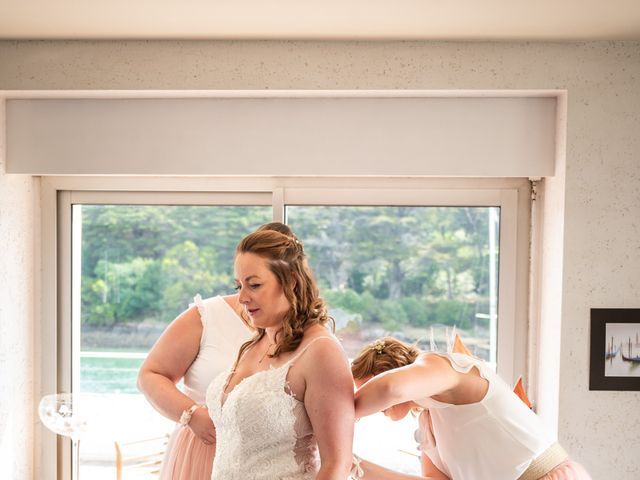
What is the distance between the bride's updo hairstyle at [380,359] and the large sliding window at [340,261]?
3.98 ft

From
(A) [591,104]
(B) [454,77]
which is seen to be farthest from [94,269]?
(A) [591,104]

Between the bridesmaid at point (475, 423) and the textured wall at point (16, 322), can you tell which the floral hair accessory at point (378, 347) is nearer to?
the bridesmaid at point (475, 423)

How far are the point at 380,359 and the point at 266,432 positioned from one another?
1.30 ft

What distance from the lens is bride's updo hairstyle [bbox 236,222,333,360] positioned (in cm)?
190

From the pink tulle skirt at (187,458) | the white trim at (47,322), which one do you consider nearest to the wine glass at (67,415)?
the white trim at (47,322)

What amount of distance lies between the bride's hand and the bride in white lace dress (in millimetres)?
203

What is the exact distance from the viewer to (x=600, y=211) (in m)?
3.04

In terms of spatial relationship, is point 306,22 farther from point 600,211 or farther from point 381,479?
point 381,479

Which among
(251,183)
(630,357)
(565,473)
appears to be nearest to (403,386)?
(565,473)

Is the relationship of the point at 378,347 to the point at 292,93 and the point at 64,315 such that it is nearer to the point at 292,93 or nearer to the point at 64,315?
the point at 292,93

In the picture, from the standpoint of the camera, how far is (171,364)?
7.95 ft

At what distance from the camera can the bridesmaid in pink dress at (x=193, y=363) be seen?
236 centimetres

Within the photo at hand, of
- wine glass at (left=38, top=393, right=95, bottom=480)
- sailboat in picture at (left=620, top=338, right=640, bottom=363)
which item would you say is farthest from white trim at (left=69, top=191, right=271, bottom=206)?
sailboat in picture at (left=620, top=338, right=640, bottom=363)

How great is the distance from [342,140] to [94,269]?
1.34 meters
